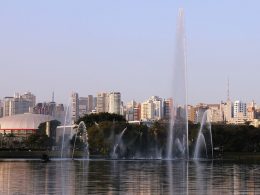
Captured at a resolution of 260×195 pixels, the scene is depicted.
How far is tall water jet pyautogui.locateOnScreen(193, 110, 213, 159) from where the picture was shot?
286 feet

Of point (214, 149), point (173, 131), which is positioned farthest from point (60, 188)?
point (214, 149)

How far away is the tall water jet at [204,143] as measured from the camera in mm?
87181

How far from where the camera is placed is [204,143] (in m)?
96.0

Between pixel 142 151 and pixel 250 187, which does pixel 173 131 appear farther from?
pixel 250 187

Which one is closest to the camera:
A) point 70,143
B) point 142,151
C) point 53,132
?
point 142,151

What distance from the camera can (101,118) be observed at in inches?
5084

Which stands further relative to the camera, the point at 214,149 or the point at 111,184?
the point at 214,149

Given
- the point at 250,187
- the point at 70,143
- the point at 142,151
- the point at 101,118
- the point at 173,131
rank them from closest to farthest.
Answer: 1. the point at 250,187
2. the point at 173,131
3. the point at 142,151
4. the point at 70,143
5. the point at 101,118

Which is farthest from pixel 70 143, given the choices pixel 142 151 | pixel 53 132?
pixel 53 132

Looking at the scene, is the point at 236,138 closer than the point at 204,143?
No

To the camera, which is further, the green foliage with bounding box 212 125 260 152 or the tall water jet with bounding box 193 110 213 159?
the green foliage with bounding box 212 125 260 152

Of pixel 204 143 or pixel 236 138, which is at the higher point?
pixel 236 138

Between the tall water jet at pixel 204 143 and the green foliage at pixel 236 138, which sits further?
the green foliage at pixel 236 138

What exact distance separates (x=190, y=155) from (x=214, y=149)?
1448 centimetres
